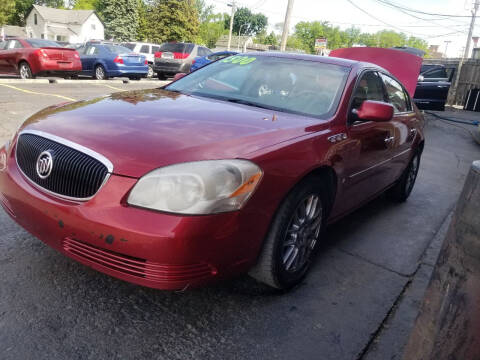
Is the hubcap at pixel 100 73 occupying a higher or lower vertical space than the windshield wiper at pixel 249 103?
lower

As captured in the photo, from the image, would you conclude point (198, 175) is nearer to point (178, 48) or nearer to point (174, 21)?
point (178, 48)

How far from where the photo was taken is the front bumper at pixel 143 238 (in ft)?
6.03

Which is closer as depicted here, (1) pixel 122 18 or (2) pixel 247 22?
(1) pixel 122 18

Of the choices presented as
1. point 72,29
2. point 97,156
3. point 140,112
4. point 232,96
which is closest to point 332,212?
point 232,96

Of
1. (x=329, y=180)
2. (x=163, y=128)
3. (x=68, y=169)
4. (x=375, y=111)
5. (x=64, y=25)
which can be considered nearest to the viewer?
(x=68, y=169)

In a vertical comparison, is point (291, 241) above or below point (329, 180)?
below

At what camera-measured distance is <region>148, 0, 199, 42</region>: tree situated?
166 ft

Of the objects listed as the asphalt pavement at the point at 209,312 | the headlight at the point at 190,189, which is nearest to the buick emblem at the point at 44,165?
the headlight at the point at 190,189

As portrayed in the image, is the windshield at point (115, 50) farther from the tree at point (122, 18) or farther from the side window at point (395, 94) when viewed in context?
the tree at point (122, 18)

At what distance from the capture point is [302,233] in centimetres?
260

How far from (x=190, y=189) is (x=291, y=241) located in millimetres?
885

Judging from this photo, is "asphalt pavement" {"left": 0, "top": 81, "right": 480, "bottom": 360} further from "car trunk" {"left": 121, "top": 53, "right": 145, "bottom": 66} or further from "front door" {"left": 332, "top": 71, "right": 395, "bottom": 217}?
"car trunk" {"left": 121, "top": 53, "right": 145, "bottom": 66}

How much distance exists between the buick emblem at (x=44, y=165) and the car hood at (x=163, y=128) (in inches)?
5.0

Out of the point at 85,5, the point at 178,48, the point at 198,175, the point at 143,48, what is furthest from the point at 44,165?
the point at 85,5
